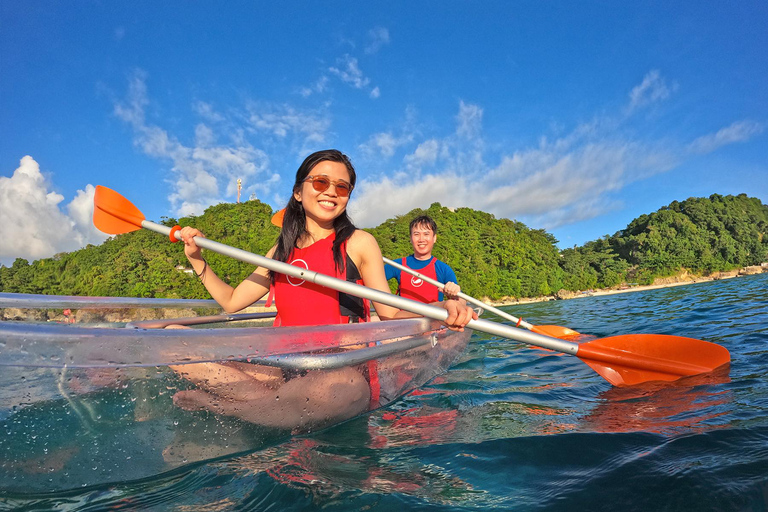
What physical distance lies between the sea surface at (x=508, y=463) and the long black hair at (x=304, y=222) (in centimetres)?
108

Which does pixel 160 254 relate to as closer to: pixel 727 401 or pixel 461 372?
pixel 461 372

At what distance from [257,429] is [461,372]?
8.73 ft

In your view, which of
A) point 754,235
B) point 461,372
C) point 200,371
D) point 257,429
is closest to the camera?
point 200,371

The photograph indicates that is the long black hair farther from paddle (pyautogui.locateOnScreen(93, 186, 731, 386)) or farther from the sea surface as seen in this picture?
the sea surface

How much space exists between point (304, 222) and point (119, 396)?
153 centimetres

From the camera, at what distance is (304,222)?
2.77m

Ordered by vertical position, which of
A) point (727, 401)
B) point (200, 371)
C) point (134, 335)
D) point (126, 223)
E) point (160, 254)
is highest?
point (160, 254)

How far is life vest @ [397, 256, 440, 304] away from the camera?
582 centimetres

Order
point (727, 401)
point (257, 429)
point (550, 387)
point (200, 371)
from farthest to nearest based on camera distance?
point (550, 387) < point (727, 401) < point (257, 429) < point (200, 371)

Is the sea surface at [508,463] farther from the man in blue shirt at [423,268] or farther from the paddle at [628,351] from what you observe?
the man in blue shirt at [423,268]

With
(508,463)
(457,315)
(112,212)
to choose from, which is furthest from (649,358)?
(112,212)

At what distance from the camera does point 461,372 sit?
4.13 metres

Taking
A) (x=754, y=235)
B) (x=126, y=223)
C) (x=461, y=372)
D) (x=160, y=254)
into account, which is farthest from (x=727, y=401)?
(x=754, y=235)

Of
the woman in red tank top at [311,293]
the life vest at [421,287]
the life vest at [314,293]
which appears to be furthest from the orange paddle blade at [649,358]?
the life vest at [421,287]
